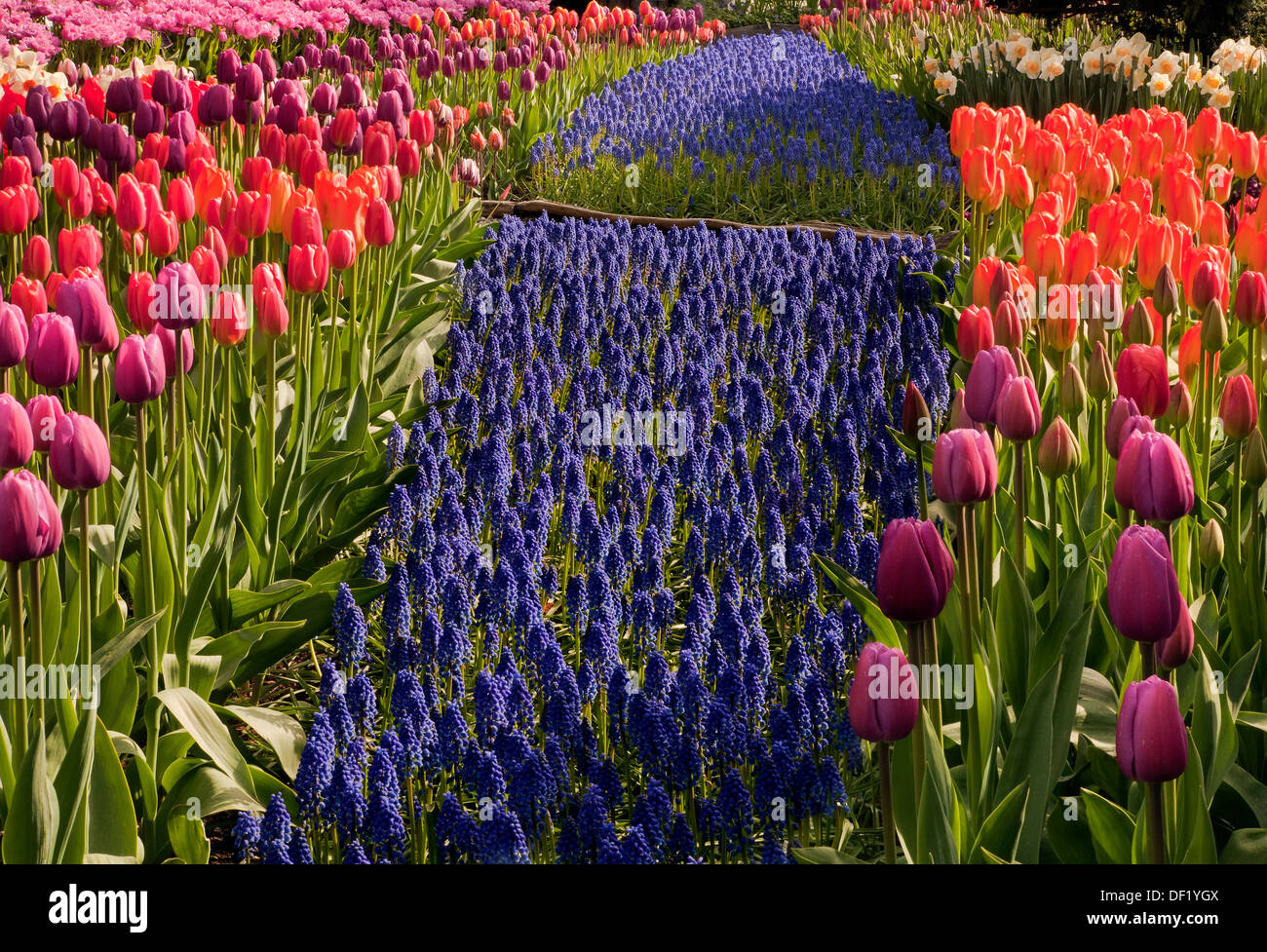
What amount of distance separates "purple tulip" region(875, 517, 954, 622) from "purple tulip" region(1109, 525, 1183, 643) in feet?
0.68

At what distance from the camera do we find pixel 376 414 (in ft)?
14.0

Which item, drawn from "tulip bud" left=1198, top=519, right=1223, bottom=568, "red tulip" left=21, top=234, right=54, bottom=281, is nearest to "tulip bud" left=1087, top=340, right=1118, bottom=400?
"tulip bud" left=1198, top=519, right=1223, bottom=568

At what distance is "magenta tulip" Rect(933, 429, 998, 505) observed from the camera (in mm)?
1922

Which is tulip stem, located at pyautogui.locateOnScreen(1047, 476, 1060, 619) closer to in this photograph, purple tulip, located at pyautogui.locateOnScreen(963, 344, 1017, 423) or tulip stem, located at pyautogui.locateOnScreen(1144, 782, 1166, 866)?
purple tulip, located at pyautogui.locateOnScreen(963, 344, 1017, 423)

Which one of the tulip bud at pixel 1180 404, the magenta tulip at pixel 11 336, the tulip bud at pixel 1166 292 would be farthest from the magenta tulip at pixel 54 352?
the tulip bud at pixel 1166 292

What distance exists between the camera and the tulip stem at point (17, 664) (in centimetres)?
189

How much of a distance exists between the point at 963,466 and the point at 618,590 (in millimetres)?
1177

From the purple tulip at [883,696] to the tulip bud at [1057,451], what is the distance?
96 cm

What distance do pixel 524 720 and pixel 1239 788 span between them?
1.20m

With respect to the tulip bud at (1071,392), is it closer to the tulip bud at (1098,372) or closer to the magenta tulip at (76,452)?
the tulip bud at (1098,372)

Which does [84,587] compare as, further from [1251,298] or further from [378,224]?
[1251,298]
